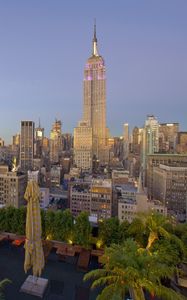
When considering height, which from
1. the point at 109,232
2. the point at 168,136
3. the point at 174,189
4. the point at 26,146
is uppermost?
the point at 168,136

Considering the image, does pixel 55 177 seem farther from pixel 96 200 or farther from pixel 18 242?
pixel 18 242

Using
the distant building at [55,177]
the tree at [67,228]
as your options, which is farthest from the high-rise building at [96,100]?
the tree at [67,228]

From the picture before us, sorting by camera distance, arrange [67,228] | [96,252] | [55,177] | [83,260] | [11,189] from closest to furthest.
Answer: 1. [83,260]
2. [96,252]
3. [67,228]
4. [11,189]
5. [55,177]

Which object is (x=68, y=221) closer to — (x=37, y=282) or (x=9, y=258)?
(x=9, y=258)

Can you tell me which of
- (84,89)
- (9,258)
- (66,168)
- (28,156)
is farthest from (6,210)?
(84,89)

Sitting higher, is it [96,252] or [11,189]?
[96,252]

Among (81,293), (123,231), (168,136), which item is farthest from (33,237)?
(168,136)

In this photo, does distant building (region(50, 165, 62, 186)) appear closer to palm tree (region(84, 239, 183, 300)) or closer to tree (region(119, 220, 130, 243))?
tree (region(119, 220, 130, 243))

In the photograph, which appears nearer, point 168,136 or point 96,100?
point 168,136
